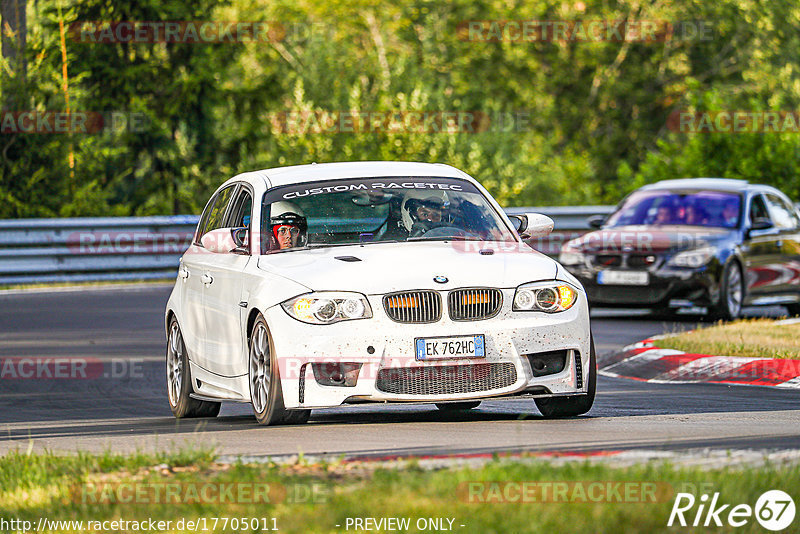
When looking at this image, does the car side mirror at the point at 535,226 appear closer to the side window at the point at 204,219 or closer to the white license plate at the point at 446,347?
the white license plate at the point at 446,347

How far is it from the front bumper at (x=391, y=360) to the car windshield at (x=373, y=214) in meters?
1.05

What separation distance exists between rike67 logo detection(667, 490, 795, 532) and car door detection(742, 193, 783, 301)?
14047 mm

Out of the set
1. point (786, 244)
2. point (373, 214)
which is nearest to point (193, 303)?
point (373, 214)

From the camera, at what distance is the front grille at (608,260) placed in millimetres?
19578

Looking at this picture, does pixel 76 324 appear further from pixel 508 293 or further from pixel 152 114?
pixel 152 114

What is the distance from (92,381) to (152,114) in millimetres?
19403

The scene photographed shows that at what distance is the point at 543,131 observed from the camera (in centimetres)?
5369

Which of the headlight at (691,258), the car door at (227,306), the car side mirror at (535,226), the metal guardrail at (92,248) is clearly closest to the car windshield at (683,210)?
the headlight at (691,258)

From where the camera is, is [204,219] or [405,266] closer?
[405,266]

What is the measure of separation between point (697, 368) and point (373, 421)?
13.8ft

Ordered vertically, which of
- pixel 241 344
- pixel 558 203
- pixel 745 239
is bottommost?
pixel 558 203

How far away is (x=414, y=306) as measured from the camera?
31.6ft

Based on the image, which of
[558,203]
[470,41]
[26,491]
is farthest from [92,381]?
[470,41]

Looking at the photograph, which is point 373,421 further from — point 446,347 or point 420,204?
point 420,204
